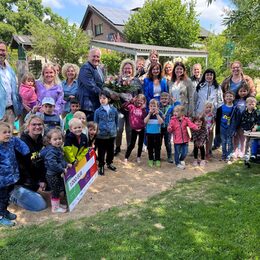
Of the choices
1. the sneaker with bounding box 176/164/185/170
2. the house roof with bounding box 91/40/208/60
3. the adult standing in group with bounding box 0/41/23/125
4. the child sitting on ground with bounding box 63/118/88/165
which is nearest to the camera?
the child sitting on ground with bounding box 63/118/88/165

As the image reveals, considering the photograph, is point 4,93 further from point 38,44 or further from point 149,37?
point 149,37

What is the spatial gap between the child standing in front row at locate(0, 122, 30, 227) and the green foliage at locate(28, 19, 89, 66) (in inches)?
881

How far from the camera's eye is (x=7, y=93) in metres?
5.52

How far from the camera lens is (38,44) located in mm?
26297

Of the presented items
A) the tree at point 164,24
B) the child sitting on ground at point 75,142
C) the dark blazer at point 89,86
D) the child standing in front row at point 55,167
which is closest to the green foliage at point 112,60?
the tree at point 164,24

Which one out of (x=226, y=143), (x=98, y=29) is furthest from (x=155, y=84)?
(x=98, y=29)

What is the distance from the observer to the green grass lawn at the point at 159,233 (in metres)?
3.32

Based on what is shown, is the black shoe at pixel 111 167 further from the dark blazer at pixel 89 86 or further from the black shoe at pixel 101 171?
the dark blazer at pixel 89 86

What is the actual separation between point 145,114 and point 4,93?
2.49 metres

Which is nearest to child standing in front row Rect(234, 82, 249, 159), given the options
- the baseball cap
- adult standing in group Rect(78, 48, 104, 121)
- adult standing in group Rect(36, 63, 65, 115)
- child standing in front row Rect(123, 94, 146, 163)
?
child standing in front row Rect(123, 94, 146, 163)

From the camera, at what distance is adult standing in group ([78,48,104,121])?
18.4 feet

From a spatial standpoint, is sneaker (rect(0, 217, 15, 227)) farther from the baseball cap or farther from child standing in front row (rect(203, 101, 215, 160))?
child standing in front row (rect(203, 101, 215, 160))

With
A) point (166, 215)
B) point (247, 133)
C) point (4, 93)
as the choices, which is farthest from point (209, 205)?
point (4, 93)

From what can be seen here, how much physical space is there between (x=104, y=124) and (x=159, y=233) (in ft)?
8.17
